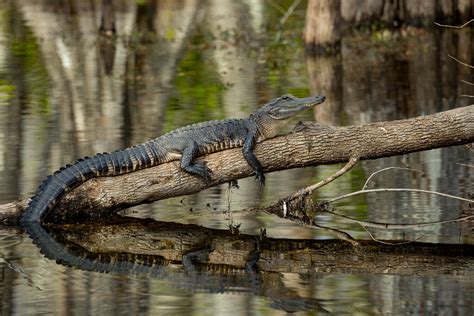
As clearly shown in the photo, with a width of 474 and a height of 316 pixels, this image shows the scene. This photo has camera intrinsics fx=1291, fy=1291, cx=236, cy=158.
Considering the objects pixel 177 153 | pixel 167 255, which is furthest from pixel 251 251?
pixel 177 153

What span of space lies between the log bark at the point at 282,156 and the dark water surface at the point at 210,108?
37cm

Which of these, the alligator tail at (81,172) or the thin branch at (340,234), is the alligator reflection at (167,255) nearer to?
the alligator tail at (81,172)

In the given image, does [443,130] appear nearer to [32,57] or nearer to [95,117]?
[95,117]

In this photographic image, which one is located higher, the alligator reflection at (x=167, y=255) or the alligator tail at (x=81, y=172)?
the alligator tail at (x=81, y=172)

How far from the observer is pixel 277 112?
12.3 metres

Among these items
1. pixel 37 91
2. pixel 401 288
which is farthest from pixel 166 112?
pixel 401 288

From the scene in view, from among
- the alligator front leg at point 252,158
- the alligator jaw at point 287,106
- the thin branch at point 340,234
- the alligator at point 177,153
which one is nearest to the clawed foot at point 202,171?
the alligator at point 177,153

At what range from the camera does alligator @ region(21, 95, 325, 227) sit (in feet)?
38.1

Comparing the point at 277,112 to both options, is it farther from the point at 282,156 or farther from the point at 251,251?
the point at 251,251


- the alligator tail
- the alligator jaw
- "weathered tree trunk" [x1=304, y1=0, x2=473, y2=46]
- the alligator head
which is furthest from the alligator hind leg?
"weathered tree trunk" [x1=304, y1=0, x2=473, y2=46]

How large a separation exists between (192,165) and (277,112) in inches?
42.3

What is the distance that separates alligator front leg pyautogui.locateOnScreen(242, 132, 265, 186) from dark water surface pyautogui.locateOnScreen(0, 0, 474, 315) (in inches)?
16.2

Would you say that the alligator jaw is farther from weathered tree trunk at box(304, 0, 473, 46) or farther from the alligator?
weathered tree trunk at box(304, 0, 473, 46)

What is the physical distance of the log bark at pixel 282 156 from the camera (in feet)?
37.8
